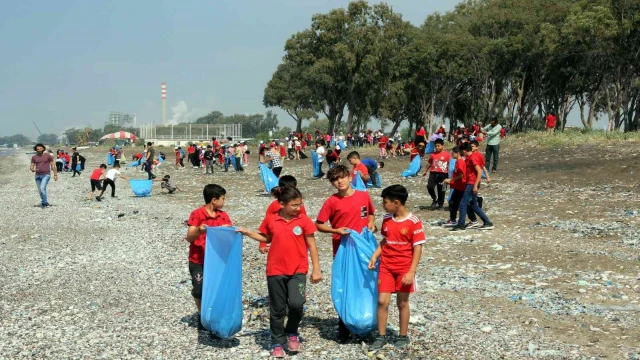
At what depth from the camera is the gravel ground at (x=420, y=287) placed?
22.1 ft

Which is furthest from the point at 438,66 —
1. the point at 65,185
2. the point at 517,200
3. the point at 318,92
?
the point at 517,200

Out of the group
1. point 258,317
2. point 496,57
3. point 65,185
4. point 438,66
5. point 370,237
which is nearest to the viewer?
point 370,237

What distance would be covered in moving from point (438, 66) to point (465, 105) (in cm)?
1328

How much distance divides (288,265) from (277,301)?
0.35 m

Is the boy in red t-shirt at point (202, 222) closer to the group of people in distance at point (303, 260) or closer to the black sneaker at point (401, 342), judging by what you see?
the group of people in distance at point (303, 260)

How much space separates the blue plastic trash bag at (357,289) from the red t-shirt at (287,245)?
1.35 ft

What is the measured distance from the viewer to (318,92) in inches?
2100

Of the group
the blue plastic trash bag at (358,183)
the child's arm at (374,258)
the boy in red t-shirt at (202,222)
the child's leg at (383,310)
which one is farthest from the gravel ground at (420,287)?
the blue plastic trash bag at (358,183)

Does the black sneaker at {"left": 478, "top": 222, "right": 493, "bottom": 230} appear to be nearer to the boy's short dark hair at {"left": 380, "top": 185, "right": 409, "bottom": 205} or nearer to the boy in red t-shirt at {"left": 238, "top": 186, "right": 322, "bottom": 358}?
the boy's short dark hair at {"left": 380, "top": 185, "right": 409, "bottom": 205}

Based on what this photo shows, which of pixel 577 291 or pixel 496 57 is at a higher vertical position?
pixel 496 57

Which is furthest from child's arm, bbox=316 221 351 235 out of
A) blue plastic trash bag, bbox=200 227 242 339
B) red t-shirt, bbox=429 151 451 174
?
red t-shirt, bbox=429 151 451 174

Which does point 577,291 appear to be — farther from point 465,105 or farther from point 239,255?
point 465,105

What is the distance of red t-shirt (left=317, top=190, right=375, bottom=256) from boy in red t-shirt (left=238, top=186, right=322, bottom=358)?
1.67 feet

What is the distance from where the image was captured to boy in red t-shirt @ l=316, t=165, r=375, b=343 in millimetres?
6828
